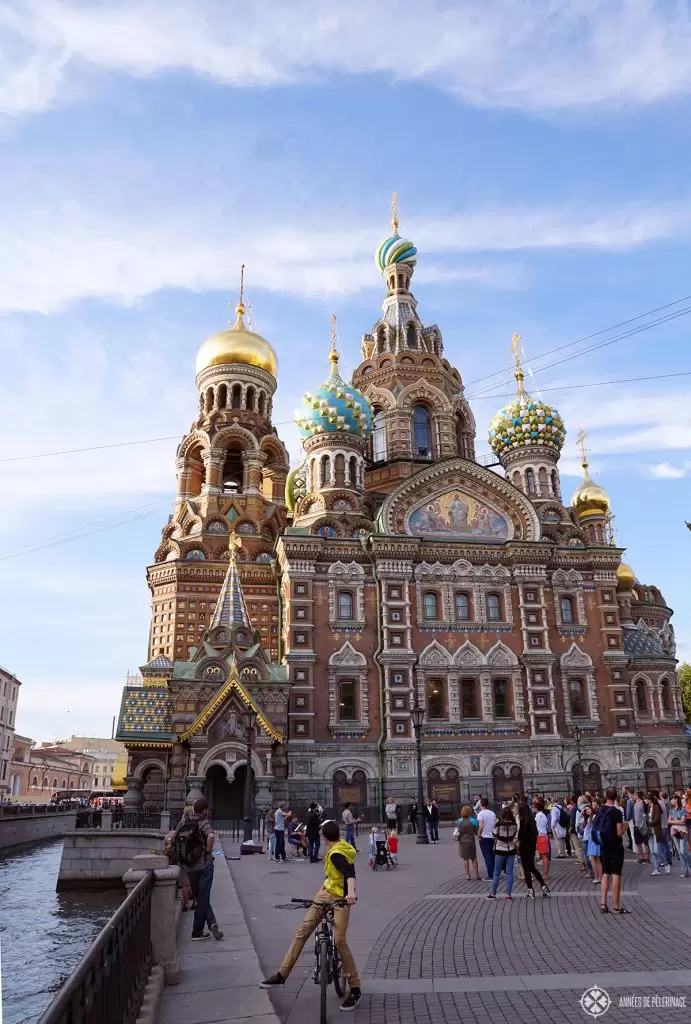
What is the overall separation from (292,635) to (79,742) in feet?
345

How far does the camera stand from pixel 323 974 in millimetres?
6125

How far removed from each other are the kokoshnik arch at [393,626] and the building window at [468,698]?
8 cm

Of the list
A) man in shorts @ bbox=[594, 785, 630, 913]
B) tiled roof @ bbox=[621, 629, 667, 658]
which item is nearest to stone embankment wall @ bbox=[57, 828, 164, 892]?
man in shorts @ bbox=[594, 785, 630, 913]

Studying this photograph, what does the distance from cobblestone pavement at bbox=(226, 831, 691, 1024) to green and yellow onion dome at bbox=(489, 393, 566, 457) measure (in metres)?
27.3

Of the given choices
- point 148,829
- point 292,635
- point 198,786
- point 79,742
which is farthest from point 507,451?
point 79,742

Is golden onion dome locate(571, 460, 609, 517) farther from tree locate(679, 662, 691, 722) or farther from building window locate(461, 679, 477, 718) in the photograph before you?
tree locate(679, 662, 691, 722)

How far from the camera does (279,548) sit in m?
34.9

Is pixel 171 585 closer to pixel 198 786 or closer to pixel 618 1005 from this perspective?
pixel 198 786

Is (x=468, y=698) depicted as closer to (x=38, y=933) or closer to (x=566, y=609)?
(x=566, y=609)

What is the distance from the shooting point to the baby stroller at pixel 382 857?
16.4m

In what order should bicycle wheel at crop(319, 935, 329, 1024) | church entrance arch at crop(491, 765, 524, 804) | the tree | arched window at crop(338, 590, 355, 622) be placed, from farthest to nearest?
the tree, arched window at crop(338, 590, 355, 622), church entrance arch at crop(491, 765, 524, 804), bicycle wheel at crop(319, 935, 329, 1024)

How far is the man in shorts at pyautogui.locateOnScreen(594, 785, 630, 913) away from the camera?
10.1 m

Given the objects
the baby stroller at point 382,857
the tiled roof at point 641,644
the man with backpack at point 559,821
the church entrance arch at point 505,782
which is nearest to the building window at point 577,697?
the church entrance arch at point 505,782

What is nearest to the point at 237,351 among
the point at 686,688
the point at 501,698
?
the point at 501,698
